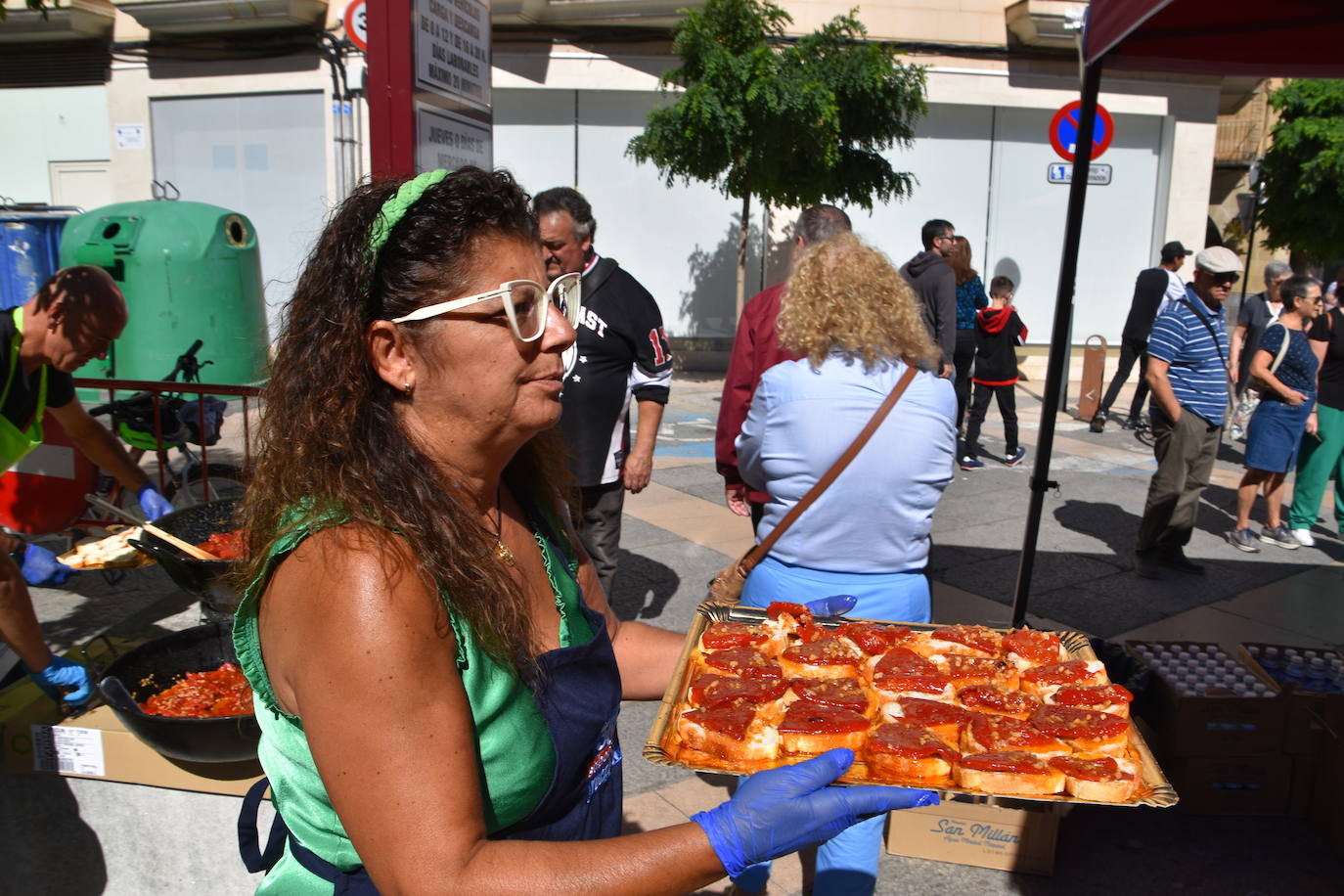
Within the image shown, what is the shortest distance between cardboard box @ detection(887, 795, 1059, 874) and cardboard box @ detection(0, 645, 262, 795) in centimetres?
221

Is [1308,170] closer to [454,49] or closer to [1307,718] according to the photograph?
[1307,718]

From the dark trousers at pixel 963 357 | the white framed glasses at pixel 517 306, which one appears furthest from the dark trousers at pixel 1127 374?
the white framed glasses at pixel 517 306

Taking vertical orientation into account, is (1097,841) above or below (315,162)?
below

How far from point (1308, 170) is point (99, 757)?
1607 centimetres

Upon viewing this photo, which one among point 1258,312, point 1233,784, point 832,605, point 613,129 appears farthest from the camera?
point 613,129

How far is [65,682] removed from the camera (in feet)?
9.34

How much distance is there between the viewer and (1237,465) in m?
9.67


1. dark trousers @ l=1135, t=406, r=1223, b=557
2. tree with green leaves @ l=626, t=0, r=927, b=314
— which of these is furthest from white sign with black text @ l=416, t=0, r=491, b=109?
tree with green leaves @ l=626, t=0, r=927, b=314

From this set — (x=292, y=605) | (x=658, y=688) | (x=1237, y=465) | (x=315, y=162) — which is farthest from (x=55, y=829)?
(x=315, y=162)

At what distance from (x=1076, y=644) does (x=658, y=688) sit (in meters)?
1.16

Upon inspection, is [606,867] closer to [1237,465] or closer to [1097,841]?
[1097,841]

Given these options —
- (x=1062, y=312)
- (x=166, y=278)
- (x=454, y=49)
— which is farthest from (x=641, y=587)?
(x=166, y=278)

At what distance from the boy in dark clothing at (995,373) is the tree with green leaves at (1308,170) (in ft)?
24.5

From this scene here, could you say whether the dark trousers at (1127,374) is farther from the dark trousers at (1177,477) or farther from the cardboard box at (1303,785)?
the cardboard box at (1303,785)
